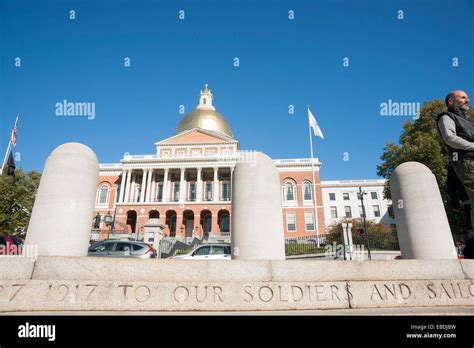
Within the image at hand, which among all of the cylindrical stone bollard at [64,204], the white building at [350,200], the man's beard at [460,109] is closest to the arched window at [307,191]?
the white building at [350,200]

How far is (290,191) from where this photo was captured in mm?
54906

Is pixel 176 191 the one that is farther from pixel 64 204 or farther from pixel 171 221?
pixel 64 204

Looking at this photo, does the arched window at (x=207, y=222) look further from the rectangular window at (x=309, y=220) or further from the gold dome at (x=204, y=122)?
the gold dome at (x=204, y=122)

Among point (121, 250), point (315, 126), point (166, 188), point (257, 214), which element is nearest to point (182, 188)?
point (166, 188)

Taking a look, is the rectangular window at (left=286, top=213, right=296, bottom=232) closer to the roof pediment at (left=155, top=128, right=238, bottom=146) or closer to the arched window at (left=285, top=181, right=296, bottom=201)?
the arched window at (left=285, top=181, right=296, bottom=201)

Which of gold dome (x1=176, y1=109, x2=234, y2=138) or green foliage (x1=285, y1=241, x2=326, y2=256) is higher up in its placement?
gold dome (x1=176, y1=109, x2=234, y2=138)

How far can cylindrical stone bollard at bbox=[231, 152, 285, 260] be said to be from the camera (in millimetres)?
5633

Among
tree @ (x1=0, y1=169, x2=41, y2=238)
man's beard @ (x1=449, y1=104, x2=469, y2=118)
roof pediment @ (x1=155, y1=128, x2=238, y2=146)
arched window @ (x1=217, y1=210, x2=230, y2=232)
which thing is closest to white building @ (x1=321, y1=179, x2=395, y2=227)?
arched window @ (x1=217, y1=210, x2=230, y2=232)

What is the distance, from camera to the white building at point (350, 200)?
66.1m

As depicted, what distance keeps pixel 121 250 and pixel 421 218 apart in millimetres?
11942

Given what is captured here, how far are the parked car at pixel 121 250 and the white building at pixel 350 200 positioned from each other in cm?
5756

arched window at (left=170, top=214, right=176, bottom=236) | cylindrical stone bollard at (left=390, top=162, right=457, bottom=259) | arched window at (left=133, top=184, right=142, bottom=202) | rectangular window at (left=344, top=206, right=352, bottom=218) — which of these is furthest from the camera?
rectangular window at (left=344, top=206, right=352, bottom=218)

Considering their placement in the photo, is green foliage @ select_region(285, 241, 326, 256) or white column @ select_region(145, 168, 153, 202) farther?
white column @ select_region(145, 168, 153, 202)
